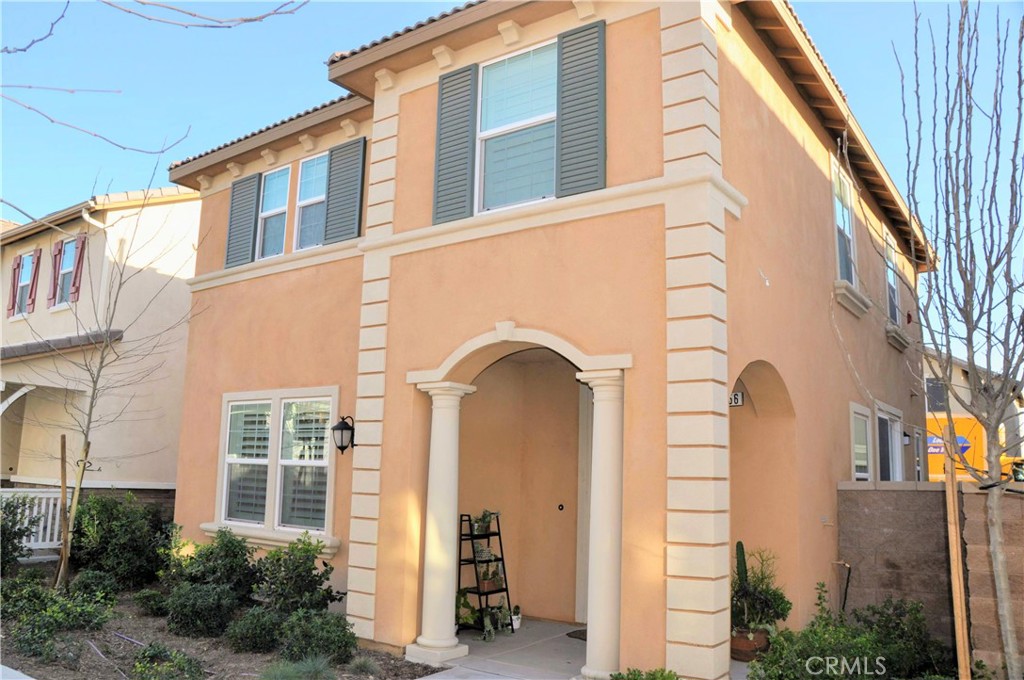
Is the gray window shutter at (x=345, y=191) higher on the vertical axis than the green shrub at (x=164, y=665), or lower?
higher

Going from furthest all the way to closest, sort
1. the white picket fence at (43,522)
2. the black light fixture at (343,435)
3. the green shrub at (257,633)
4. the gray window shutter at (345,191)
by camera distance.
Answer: the white picket fence at (43,522) → the gray window shutter at (345,191) → the black light fixture at (343,435) → the green shrub at (257,633)

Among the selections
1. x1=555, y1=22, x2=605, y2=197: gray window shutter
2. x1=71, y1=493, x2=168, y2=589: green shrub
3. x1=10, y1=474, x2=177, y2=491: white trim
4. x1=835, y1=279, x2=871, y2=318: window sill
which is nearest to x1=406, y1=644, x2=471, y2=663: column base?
x1=555, y1=22, x2=605, y2=197: gray window shutter

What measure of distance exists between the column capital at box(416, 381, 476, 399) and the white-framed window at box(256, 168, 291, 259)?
181 inches

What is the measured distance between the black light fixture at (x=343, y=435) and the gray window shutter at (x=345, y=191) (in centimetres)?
271

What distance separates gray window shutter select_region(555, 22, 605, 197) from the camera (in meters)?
7.88

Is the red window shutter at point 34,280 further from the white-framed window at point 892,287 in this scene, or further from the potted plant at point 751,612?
the white-framed window at point 892,287

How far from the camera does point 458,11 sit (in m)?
8.59

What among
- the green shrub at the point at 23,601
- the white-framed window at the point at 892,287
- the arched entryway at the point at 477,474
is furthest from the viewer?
the white-framed window at the point at 892,287

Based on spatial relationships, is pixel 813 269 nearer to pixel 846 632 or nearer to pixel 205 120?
pixel 846 632

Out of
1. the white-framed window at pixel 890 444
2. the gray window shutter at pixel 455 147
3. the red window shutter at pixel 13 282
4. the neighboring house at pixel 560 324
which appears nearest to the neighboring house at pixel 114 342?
the red window shutter at pixel 13 282

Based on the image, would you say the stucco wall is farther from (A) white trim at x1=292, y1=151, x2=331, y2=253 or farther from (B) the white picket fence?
(B) the white picket fence

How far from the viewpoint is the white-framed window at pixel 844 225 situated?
11.3 m

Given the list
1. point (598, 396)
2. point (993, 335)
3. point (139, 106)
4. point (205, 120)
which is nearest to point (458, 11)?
point (205, 120)

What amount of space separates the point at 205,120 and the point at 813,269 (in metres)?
7.20
